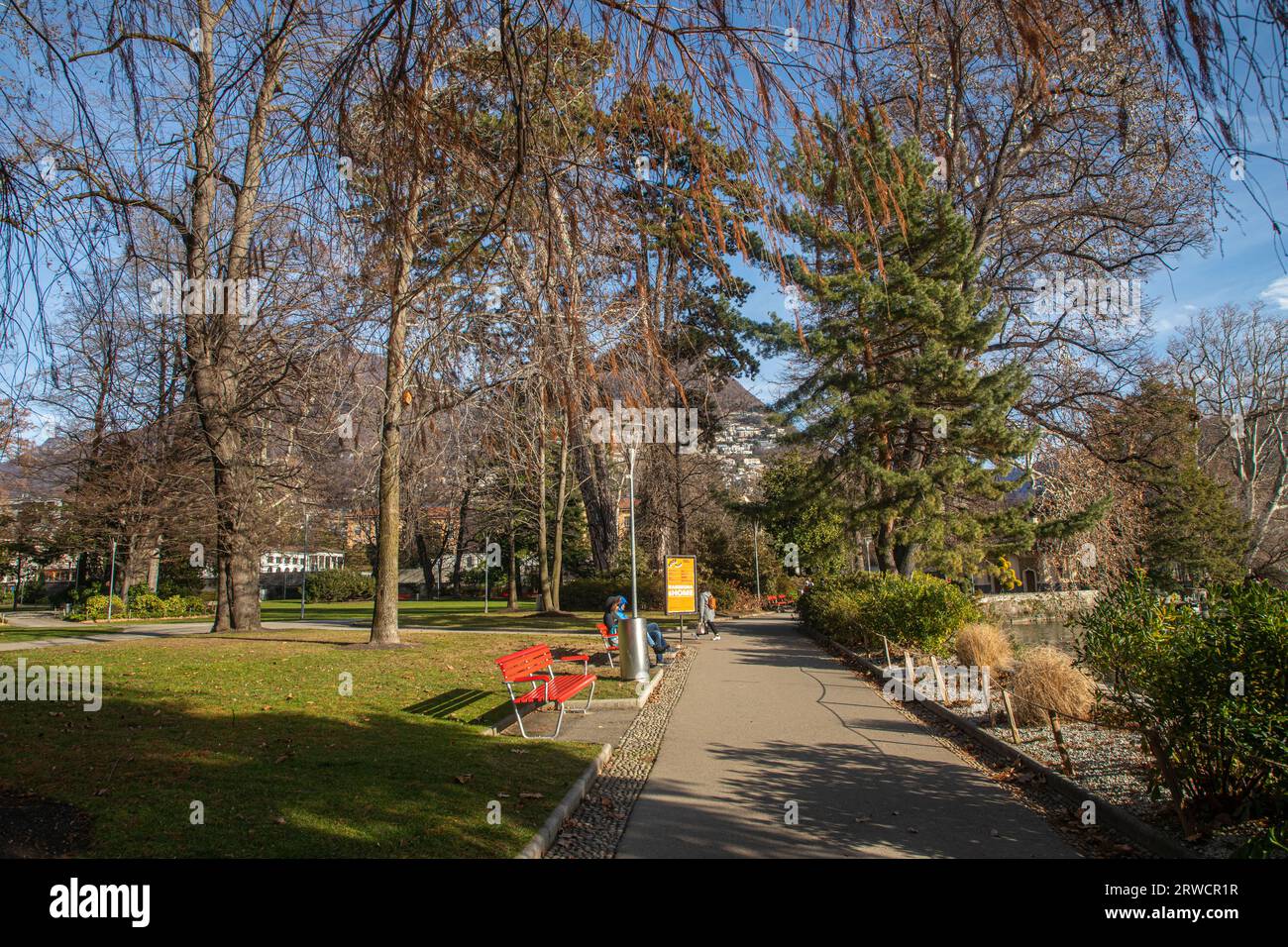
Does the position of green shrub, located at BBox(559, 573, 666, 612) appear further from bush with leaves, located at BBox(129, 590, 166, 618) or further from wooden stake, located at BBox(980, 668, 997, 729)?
wooden stake, located at BBox(980, 668, 997, 729)

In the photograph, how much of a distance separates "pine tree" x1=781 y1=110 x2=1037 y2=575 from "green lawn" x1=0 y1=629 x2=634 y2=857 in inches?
496

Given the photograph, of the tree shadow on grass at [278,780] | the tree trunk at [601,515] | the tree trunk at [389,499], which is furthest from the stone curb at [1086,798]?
the tree trunk at [601,515]

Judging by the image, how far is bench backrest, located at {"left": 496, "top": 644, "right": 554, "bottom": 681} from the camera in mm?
9500

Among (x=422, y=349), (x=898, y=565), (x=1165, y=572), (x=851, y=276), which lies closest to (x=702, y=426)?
(x=898, y=565)

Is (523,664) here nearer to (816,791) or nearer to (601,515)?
(816,791)

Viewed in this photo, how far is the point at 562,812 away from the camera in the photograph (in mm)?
6031

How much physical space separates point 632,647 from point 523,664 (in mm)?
3700

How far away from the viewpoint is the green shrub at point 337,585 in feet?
184

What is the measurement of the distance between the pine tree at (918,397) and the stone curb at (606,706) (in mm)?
9427

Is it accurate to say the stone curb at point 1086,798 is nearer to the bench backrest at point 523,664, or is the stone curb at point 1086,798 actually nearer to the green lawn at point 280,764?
the green lawn at point 280,764

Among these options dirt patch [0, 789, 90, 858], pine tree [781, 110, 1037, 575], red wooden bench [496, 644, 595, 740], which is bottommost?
red wooden bench [496, 644, 595, 740]

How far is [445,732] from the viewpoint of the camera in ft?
28.5

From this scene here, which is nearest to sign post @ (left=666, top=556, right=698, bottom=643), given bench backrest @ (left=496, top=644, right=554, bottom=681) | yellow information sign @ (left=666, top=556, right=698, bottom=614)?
yellow information sign @ (left=666, top=556, right=698, bottom=614)

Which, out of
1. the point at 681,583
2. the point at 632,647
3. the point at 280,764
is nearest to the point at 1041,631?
the point at 681,583
